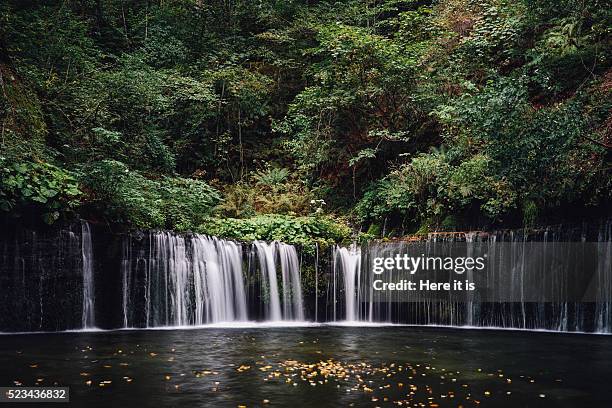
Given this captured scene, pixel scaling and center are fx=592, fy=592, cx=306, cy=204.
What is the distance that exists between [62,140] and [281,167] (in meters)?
8.47

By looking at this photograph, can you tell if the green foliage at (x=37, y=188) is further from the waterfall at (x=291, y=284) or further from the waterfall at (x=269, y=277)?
the waterfall at (x=291, y=284)

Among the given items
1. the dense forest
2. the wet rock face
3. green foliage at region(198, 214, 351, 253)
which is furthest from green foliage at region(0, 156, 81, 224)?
green foliage at region(198, 214, 351, 253)

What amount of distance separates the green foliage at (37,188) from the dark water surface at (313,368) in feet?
9.35

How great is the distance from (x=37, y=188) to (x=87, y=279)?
249 cm

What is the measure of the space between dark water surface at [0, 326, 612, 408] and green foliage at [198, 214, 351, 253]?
14.1 ft

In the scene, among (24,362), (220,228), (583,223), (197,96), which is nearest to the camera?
(24,362)

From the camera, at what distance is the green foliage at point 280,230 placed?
56.0 ft

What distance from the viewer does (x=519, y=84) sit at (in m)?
13.0

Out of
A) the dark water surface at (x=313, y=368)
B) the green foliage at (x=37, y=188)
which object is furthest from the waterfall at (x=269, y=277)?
the green foliage at (x=37, y=188)

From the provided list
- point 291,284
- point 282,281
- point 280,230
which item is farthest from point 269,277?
point 280,230

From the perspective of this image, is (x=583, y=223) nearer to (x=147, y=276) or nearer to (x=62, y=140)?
(x=147, y=276)

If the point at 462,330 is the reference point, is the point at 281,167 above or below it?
above

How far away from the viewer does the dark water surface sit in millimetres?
7066

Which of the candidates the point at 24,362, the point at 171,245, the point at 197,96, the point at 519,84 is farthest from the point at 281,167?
the point at 24,362
